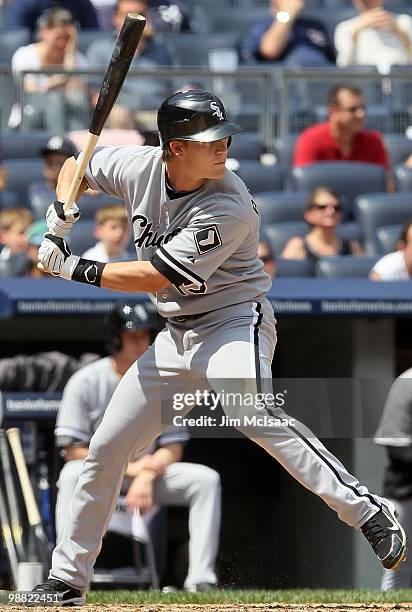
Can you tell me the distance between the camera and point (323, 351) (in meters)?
6.83

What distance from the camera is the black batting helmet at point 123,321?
6.25 m

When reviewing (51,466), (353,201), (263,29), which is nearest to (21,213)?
(51,466)

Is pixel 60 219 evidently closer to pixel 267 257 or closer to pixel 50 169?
pixel 267 257

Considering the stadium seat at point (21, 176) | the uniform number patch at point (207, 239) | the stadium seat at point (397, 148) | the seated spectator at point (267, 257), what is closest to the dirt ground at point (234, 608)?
the uniform number patch at point (207, 239)

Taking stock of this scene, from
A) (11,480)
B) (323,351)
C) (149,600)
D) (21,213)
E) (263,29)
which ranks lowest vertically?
(149,600)

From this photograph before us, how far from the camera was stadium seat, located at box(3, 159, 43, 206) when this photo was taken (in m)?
8.59

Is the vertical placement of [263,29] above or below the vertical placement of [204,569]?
above

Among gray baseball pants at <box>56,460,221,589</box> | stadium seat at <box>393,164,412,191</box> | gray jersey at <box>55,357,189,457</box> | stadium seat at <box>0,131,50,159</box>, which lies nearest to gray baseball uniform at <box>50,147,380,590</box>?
gray baseball pants at <box>56,460,221,589</box>

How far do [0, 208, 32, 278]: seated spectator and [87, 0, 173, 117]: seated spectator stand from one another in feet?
4.50

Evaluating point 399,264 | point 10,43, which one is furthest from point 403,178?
point 10,43

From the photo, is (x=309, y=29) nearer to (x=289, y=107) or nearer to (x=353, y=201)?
(x=289, y=107)

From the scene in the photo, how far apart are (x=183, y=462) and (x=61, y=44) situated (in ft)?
12.4

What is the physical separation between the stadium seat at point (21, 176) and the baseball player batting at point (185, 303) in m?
4.16

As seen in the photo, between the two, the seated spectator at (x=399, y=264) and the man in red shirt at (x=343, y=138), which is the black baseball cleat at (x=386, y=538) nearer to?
the seated spectator at (x=399, y=264)
